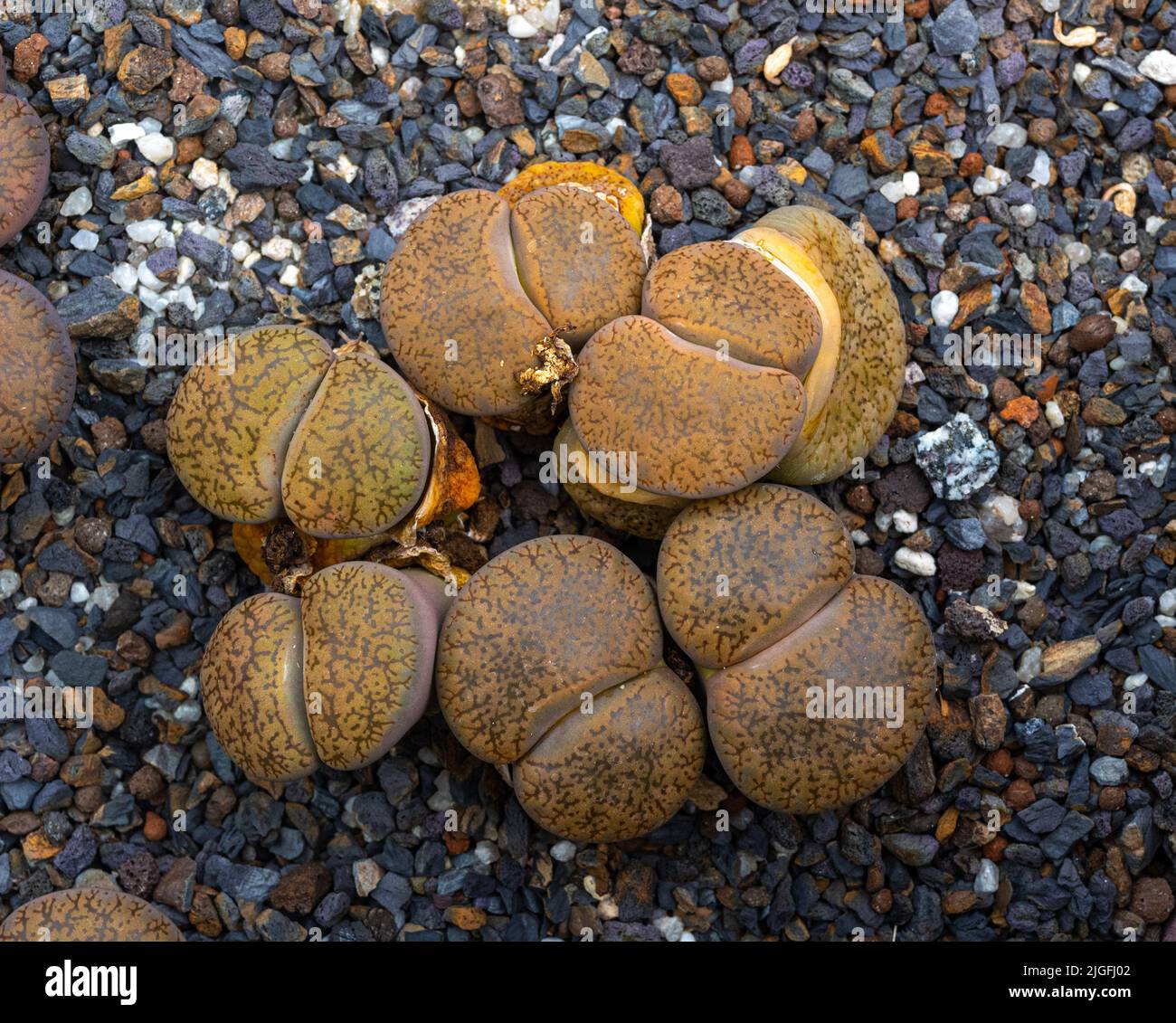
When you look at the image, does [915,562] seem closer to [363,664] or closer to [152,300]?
[363,664]

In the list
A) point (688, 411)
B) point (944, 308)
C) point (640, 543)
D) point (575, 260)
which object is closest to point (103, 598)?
point (640, 543)

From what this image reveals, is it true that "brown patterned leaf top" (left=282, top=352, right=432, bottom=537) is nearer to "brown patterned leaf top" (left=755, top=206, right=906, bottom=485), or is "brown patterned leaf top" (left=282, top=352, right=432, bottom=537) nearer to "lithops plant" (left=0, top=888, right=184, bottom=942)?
"brown patterned leaf top" (left=755, top=206, right=906, bottom=485)

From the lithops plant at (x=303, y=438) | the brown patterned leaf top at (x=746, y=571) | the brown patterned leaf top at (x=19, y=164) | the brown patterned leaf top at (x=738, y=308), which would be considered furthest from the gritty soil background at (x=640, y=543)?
the brown patterned leaf top at (x=738, y=308)

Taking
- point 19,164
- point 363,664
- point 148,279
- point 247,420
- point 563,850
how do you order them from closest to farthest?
point 363,664 → point 247,420 → point 19,164 → point 563,850 → point 148,279

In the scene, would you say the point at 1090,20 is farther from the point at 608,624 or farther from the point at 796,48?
the point at 608,624

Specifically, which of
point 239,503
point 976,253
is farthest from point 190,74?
point 976,253
